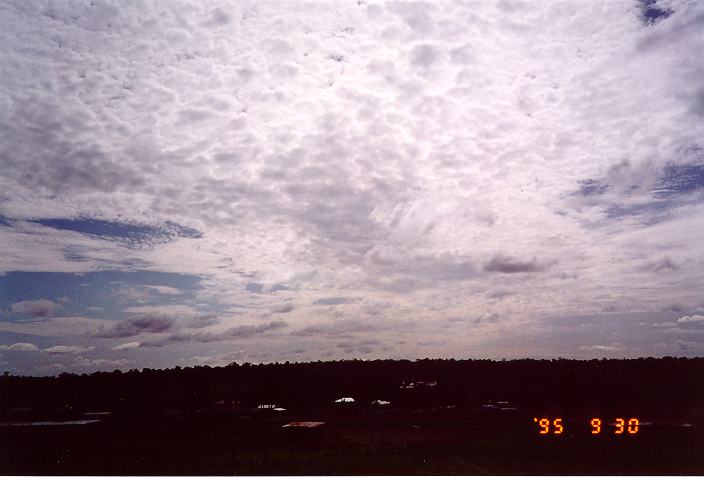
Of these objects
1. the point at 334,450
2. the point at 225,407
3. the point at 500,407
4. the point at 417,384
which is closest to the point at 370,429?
the point at 334,450

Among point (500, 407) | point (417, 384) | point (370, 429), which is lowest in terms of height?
point (370, 429)

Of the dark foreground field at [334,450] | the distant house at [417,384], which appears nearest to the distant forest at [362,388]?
the distant house at [417,384]

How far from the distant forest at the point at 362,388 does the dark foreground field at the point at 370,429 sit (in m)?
0.23

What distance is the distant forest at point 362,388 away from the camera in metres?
63.5

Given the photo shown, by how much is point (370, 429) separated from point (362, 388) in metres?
21.4

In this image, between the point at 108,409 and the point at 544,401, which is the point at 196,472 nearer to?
the point at 108,409

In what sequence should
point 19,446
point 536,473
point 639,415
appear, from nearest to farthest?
point 536,473, point 19,446, point 639,415

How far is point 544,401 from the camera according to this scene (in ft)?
229

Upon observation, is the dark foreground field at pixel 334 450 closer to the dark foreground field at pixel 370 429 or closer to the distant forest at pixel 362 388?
the dark foreground field at pixel 370 429

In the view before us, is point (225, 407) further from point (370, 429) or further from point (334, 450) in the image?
point (334, 450)

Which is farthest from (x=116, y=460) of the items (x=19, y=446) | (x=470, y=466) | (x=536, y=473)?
(x=536, y=473)

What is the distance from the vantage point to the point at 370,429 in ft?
164

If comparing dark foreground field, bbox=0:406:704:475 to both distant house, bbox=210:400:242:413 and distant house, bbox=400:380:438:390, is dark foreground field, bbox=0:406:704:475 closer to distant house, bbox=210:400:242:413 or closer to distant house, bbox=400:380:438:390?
distant house, bbox=210:400:242:413

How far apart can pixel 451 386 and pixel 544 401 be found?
12.1 metres
